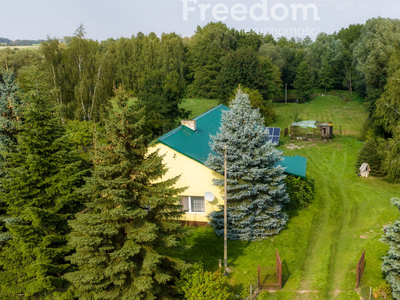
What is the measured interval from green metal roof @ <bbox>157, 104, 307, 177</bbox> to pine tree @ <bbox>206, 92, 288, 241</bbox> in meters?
2.03

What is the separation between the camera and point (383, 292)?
1470 cm

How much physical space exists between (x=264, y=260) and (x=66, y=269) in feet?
34.6

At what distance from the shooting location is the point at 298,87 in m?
75.9

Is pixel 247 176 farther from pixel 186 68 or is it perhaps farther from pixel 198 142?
pixel 186 68

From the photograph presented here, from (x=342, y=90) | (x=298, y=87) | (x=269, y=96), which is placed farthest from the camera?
(x=342, y=90)

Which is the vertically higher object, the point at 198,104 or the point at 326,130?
the point at 198,104

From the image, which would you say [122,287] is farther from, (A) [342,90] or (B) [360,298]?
(A) [342,90]

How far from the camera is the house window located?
22359mm

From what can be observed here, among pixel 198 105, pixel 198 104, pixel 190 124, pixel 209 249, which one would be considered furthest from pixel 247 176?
pixel 198 104

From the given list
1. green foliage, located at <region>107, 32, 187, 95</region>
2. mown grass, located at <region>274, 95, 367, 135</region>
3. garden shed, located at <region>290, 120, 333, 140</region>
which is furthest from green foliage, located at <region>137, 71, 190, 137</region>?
green foliage, located at <region>107, 32, 187, 95</region>

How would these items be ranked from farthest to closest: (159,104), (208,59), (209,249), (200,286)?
(208,59) → (159,104) → (209,249) → (200,286)

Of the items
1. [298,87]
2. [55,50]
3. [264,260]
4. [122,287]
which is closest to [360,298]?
[264,260]

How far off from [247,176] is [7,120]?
14021 millimetres

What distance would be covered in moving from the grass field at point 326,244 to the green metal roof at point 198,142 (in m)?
3.25
